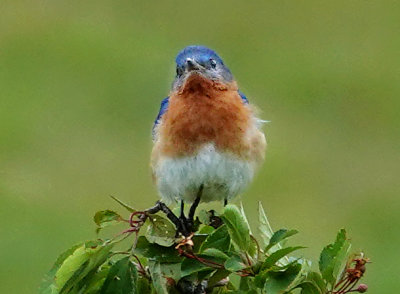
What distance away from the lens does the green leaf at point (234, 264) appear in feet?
12.5

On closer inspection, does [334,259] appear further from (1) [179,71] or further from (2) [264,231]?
(1) [179,71]

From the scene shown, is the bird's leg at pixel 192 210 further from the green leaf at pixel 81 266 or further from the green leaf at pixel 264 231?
the green leaf at pixel 81 266

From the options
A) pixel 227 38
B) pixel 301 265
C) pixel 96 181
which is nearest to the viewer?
pixel 301 265

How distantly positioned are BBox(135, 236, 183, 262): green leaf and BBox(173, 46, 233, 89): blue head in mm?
1864

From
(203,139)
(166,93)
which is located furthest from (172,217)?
(166,93)

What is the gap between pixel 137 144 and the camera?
12.0 meters

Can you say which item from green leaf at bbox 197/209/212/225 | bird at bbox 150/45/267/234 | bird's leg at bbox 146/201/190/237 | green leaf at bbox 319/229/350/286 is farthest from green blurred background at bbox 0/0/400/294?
green leaf at bbox 319/229/350/286

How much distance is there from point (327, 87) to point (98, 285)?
950 cm

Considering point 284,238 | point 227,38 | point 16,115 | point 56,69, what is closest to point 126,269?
point 284,238

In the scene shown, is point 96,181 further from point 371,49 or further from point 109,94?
point 371,49

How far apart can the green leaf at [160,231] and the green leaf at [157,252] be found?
0.02 metres

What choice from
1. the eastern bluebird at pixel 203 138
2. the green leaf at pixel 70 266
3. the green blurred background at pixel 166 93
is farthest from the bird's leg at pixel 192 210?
the green blurred background at pixel 166 93

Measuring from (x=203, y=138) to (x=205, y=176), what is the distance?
177 mm

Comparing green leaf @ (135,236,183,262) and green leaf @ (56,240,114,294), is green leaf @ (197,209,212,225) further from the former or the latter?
green leaf @ (56,240,114,294)
